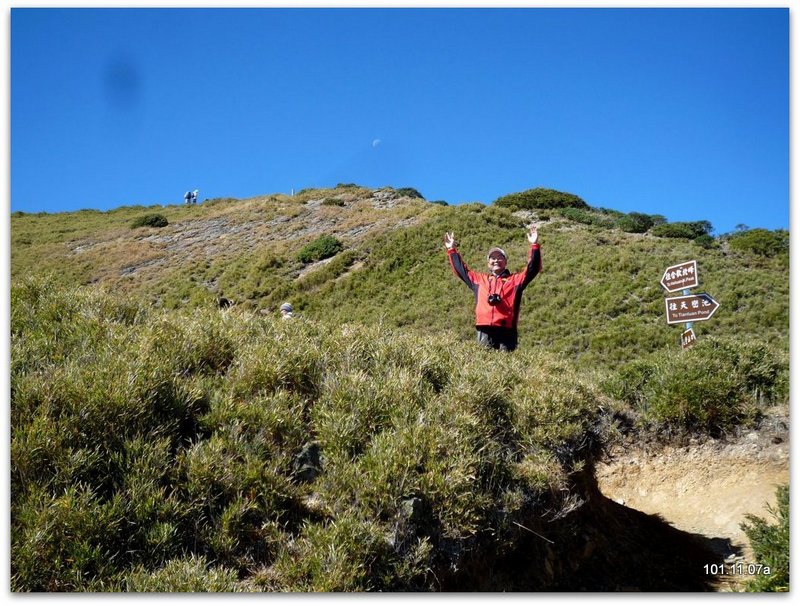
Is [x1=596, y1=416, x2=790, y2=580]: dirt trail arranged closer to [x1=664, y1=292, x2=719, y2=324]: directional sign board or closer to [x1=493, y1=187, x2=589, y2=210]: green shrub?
[x1=664, y1=292, x2=719, y2=324]: directional sign board

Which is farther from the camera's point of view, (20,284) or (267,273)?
(267,273)

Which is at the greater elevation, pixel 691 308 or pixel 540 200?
pixel 540 200

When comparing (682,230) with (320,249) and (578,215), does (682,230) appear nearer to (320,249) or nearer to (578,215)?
(578,215)

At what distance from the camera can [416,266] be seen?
2617cm

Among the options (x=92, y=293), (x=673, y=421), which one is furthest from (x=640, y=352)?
(x=92, y=293)

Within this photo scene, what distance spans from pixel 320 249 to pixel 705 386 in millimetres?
25078

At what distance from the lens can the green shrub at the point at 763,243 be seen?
976 inches

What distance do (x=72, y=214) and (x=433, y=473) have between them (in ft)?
197

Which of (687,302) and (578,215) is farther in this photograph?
(578,215)

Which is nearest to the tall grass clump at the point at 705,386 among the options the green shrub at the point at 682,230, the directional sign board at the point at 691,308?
the directional sign board at the point at 691,308

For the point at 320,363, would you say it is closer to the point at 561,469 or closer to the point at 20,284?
the point at 561,469

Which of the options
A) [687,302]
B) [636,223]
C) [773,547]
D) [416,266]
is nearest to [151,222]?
[416,266]

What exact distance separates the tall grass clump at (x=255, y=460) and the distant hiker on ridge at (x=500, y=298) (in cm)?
A: 155

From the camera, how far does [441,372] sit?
17.2 ft
